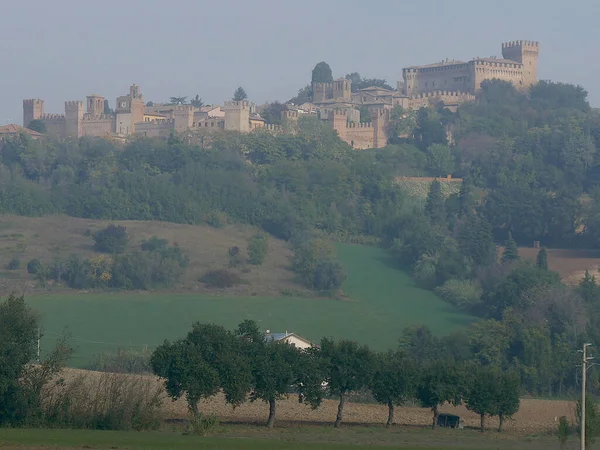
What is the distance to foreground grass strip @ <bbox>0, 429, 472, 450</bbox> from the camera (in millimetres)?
27344

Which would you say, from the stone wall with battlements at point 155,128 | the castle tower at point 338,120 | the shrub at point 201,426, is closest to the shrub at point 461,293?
the castle tower at point 338,120

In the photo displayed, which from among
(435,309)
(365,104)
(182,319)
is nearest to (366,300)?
(435,309)

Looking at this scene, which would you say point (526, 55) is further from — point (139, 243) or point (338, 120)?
point (139, 243)

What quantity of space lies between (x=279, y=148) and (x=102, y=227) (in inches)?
687

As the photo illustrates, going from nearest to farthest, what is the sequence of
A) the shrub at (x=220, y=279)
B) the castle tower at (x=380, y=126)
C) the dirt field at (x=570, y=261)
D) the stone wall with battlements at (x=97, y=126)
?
the shrub at (x=220, y=279) < the dirt field at (x=570, y=261) < the stone wall with battlements at (x=97, y=126) < the castle tower at (x=380, y=126)

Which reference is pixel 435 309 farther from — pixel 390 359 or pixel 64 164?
pixel 64 164

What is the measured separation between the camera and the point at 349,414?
38406 millimetres

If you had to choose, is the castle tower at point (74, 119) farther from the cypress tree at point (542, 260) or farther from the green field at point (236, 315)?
the cypress tree at point (542, 260)

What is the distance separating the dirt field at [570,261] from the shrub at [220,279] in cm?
1460

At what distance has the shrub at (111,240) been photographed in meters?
66.9

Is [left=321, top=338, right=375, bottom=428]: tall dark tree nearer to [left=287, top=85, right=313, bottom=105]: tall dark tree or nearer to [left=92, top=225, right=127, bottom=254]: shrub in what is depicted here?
[left=92, top=225, right=127, bottom=254]: shrub

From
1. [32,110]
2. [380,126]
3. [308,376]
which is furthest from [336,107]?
[308,376]

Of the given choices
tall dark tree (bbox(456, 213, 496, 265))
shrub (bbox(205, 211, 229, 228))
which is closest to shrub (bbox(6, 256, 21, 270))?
shrub (bbox(205, 211, 229, 228))

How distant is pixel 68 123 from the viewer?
295ft
